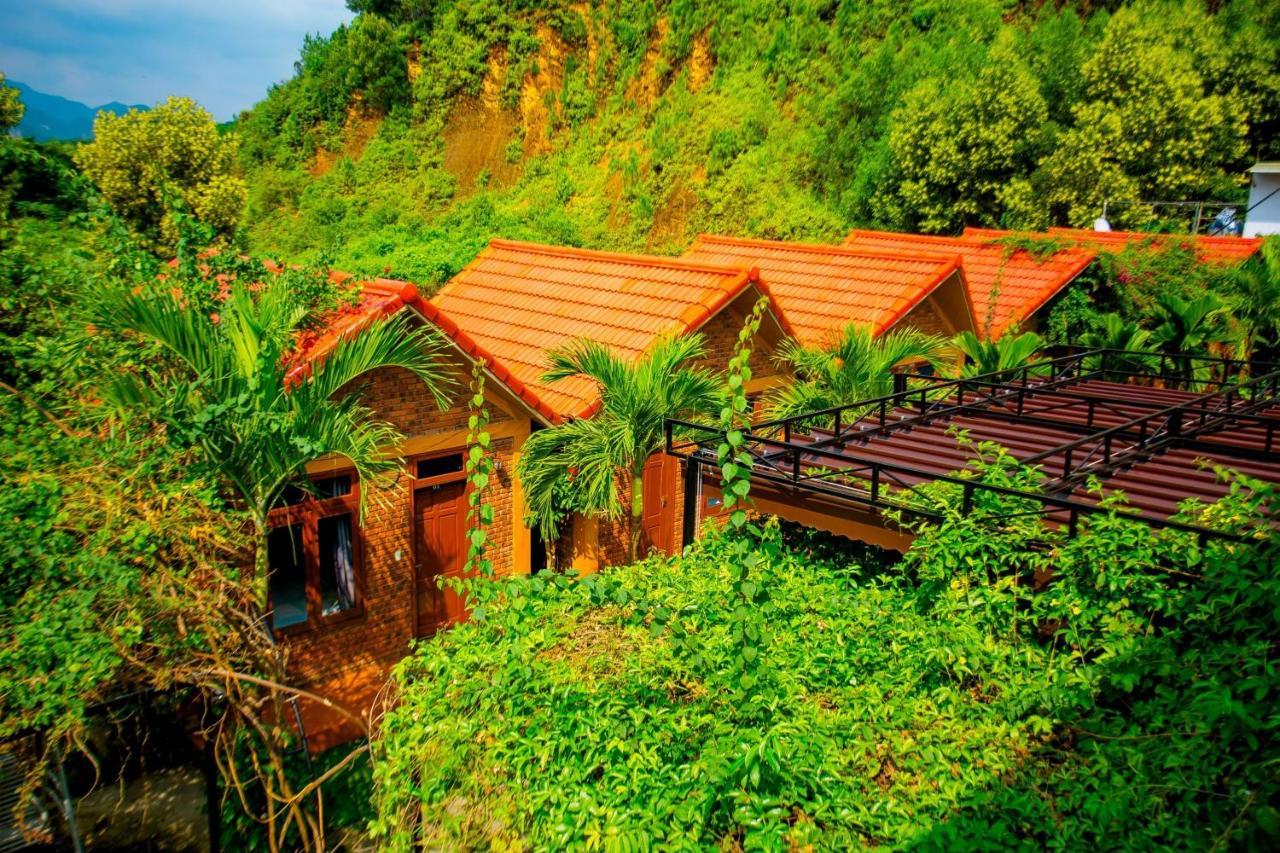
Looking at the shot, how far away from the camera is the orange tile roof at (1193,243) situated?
18.2 m

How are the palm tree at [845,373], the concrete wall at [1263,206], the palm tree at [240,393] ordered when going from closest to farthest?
1. the palm tree at [240,393]
2. the palm tree at [845,373]
3. the concrete wall at [1263,206]

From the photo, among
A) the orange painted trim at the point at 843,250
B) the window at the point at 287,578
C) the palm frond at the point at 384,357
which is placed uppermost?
the orange painted trim at the point at 843,250

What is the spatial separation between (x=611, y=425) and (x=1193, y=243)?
15612mm

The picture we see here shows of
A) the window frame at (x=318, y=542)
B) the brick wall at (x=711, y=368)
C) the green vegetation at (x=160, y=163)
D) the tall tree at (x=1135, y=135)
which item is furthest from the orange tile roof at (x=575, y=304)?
the tall tree at (x=1135, y=135)

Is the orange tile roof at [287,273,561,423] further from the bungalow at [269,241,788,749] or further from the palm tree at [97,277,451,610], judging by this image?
the palm tree at [97,277,451,610]

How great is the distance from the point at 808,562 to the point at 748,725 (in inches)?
145

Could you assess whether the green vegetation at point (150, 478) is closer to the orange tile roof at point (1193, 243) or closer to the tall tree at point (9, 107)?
the tall tree at point (9, 107)

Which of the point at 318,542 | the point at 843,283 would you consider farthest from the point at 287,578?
the point at 843,283

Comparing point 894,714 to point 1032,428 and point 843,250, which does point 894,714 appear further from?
point 843,250

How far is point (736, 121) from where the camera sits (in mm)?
32125

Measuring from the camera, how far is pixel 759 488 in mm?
8477

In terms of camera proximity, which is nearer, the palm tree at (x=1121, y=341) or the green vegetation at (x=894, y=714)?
the green vegetation at (x=894, y=714)

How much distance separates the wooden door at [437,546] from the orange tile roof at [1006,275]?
1041 cm

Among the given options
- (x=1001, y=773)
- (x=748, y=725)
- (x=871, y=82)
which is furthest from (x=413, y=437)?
(x=871, y=82)
